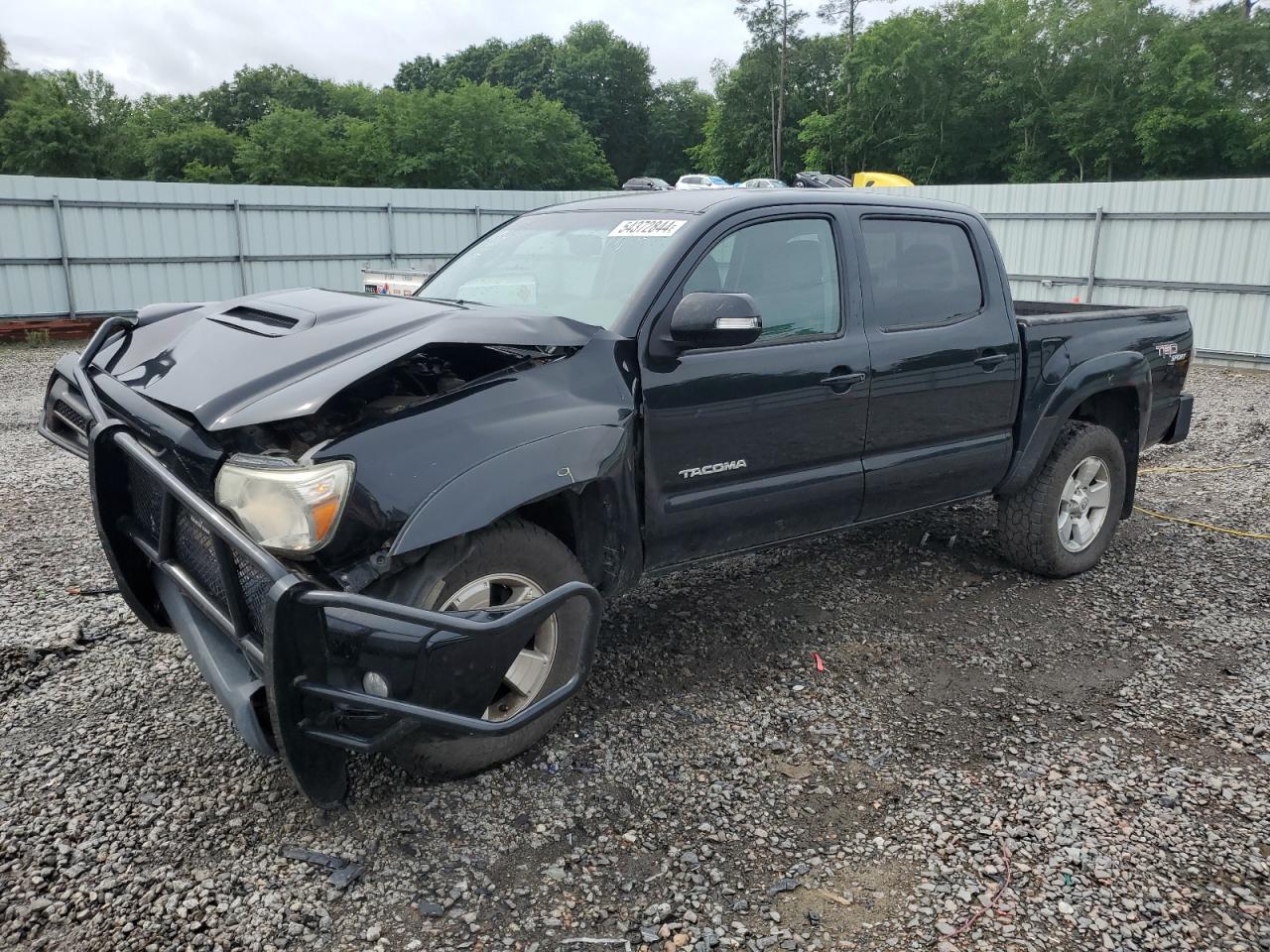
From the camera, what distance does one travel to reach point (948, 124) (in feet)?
157

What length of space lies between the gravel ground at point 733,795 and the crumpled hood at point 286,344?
3.89 ft

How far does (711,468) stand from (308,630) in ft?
5.37

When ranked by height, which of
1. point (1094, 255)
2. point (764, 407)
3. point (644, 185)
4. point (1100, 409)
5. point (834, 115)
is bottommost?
point (1100, 409)

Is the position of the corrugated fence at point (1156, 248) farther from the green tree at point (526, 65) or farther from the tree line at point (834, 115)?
the green tree at point (526, 65)

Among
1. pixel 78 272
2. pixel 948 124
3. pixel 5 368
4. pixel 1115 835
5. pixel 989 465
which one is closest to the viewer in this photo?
pixel 1115 835

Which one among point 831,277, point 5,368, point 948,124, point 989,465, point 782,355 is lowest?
point 5,368

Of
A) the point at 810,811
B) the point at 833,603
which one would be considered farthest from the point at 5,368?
the point at 810,811

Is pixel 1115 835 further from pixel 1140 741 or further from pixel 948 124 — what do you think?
pixel 948 124

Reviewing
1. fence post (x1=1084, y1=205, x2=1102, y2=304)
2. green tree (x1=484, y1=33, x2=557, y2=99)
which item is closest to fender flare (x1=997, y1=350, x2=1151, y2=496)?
fence post (x1=1084, y1=205, x2=1102, y2=304)

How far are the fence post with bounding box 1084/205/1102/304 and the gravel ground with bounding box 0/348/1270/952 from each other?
1106 cm

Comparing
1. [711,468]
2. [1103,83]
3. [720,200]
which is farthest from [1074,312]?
[1103,83]

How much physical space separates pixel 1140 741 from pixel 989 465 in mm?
1492

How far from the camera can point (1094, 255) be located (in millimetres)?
14352

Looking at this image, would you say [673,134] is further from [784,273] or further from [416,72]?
[784,273]
